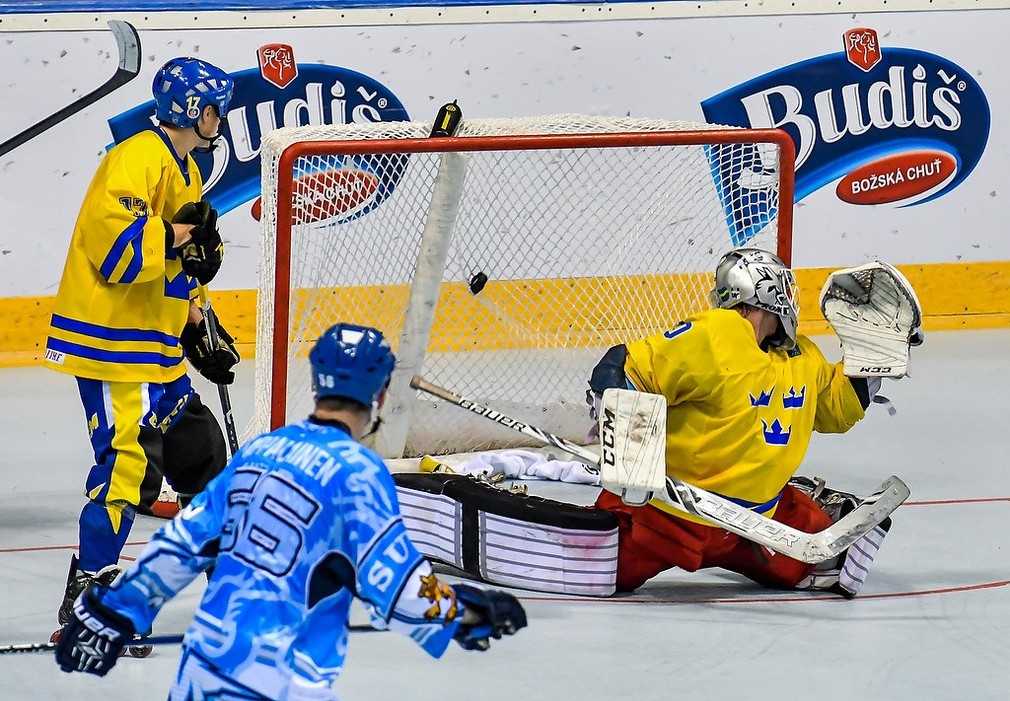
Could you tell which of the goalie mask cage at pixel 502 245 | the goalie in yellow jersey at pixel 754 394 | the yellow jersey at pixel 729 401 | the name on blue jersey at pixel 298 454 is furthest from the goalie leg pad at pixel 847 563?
the name on blue jersey at pixel 298 454

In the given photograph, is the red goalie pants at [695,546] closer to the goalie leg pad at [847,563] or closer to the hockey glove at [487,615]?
the goalie leg pad at [847,563]

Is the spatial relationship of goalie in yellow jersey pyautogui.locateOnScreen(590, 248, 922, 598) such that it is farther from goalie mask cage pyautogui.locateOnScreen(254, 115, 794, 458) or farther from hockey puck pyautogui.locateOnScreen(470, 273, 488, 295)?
hockey puck pyautogui.locateOnScreen(470, 273, 488, 295)

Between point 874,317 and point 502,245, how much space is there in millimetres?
1987

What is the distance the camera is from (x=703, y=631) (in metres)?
4.14

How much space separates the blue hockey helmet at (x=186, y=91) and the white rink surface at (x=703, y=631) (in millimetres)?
1269

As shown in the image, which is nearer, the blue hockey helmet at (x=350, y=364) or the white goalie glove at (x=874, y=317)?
the blue hockey helmet at (x=350, y=364)

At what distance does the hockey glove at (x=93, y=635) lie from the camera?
2.58 metres

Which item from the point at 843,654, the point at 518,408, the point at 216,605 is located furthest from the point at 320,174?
the point at 216,605

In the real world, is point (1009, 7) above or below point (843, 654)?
above

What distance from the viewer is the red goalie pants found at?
4.25 metres

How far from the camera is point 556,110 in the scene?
24.5ft

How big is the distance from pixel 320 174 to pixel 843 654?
2.64 metres

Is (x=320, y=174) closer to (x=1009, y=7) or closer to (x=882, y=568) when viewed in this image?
(x=882, y=568)

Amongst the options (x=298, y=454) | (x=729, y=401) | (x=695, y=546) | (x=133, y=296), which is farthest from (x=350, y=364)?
(x=695, y=546)
